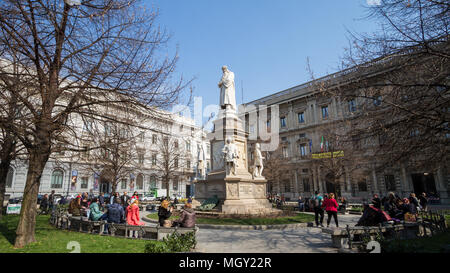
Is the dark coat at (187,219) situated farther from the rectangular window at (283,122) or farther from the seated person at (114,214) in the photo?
the rectangular window at (283,122)

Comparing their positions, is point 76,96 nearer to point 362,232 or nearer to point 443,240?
point 362,232

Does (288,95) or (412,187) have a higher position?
(288,95)

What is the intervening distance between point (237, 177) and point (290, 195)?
33.3 meters

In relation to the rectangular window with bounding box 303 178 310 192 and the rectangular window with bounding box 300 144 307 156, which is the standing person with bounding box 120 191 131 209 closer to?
the rectangular window with bounding box 303 178 310 192

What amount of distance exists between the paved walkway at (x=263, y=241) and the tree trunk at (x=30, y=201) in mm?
4401

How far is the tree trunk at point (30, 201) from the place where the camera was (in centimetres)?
630

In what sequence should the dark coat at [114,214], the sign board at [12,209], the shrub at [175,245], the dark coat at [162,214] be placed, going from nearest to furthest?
the shrub at [175,245] → the dark coat at [162,214] → the dark coat at [114,214] → the sign board at [12,209]

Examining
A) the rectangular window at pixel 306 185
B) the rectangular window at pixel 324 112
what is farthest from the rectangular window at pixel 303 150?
the rectangular window at pixel 324 112

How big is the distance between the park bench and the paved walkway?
35 centimetres

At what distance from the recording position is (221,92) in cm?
1644

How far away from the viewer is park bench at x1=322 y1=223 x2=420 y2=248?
20.3ft
